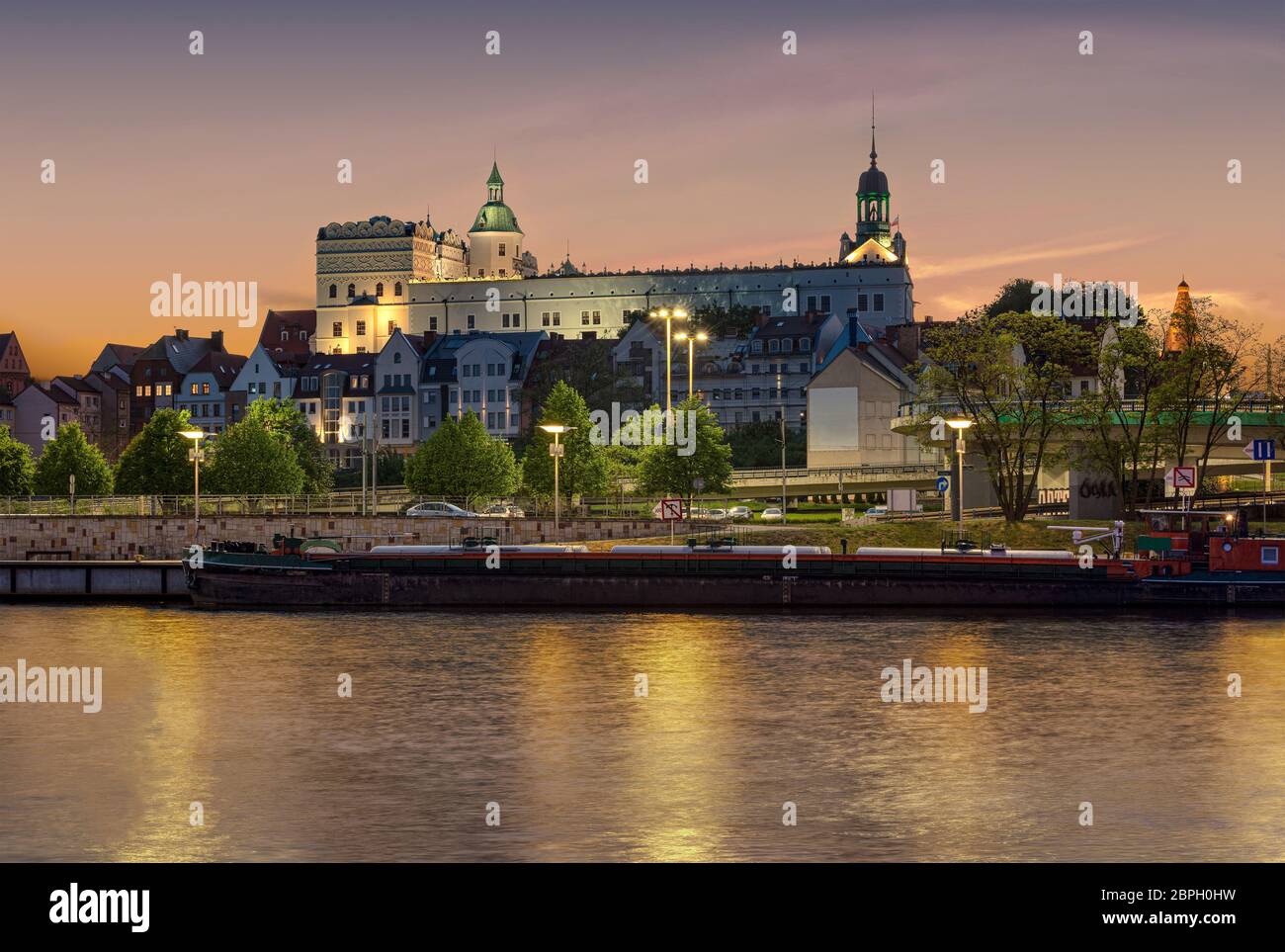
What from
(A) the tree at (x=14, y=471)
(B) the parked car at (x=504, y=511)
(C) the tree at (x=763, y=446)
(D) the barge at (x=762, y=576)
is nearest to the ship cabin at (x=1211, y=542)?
(D) the barge at (x=762, y=576)

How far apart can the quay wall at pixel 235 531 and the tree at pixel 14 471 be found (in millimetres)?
33563

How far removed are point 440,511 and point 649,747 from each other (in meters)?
65.0

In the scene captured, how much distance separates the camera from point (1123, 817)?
29.2m

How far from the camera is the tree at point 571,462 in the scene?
111500 mm

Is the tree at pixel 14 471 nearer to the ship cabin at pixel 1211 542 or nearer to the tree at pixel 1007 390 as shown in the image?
the tree at pixel 1007 390

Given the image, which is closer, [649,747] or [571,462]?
[649,747]

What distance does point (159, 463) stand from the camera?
130250 millimetres

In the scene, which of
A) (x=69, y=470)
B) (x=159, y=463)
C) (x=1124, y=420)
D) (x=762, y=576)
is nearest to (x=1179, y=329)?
(x=1124, y=420)

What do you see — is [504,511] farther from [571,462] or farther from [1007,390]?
[1007,390]

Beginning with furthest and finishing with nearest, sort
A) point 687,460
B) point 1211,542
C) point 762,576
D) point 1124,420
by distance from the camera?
1. point 687,460
2. point 1124,420
3. point 762,576
4. point 1211,542

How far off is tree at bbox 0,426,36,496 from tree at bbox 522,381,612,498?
45444 millimetres

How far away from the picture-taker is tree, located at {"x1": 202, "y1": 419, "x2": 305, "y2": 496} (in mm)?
124438
